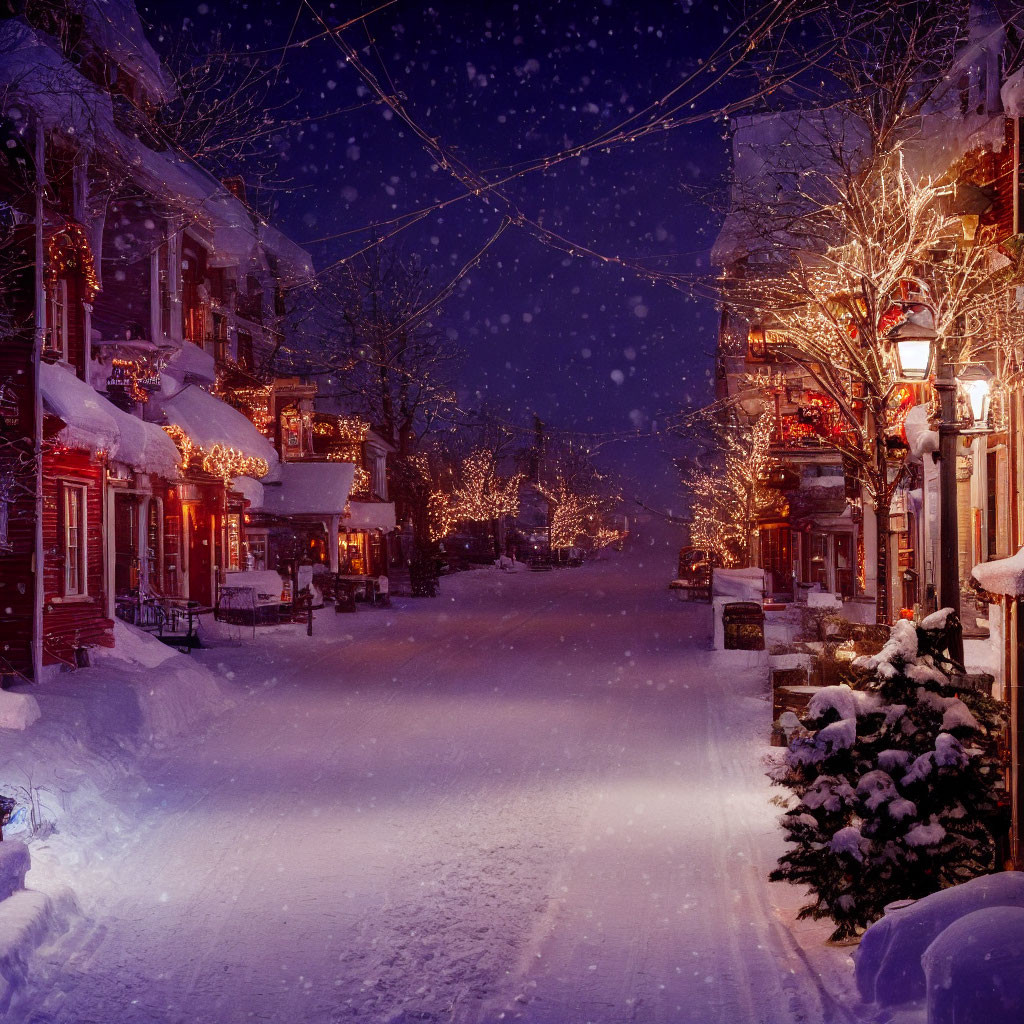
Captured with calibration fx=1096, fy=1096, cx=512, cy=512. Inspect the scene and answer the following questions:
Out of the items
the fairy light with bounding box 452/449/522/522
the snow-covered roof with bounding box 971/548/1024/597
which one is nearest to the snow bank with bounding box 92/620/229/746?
the snow-covered roof with bounding box 971/548/1024/597

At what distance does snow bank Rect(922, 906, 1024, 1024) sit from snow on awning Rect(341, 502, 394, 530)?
4231 cm

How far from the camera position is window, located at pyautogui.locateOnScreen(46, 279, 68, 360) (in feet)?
54.6

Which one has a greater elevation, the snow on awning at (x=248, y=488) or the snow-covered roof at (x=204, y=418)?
the snow-covered roof at (x=204, y=418)

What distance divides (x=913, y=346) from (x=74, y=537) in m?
14.0

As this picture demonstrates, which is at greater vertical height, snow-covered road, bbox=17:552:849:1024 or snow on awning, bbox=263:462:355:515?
snow on awning, bbox=263:462:355:515

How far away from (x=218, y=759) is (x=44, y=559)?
6165 mm

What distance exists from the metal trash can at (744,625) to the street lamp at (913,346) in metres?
12.8

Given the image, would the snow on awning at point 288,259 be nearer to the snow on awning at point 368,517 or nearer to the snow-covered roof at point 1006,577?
the snow on awning at point 368,517

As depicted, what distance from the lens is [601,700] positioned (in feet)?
52.3

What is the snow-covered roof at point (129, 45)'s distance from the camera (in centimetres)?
1923

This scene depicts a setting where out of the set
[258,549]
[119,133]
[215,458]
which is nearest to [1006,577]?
[119,133]

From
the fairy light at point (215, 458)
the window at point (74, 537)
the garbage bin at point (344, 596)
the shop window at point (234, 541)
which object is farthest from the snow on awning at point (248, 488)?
the window at point (74, 537)

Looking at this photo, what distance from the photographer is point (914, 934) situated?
5.29 m

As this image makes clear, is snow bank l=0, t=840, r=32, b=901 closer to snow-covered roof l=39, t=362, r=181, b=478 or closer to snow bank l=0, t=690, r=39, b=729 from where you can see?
snow bank l=0, t=690, r=39, b=729
